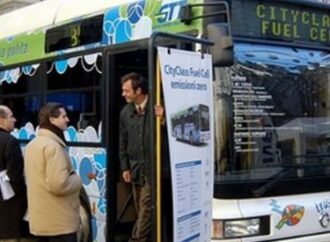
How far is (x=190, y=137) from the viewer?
446 centimetres

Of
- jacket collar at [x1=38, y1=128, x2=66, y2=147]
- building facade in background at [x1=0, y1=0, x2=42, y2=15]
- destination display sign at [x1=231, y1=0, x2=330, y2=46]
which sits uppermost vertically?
building facade in background at [x1=0, y1=0, x2=42, y2=15]

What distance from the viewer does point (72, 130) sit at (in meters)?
6.32

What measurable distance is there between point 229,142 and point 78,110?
1900mm

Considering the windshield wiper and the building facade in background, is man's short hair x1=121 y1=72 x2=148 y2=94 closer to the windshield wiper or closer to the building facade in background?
the windshield wiper

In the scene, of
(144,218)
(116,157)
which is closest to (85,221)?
(116,157)

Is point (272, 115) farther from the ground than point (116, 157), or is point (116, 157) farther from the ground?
point (272, 115)

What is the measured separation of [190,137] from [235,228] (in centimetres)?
91

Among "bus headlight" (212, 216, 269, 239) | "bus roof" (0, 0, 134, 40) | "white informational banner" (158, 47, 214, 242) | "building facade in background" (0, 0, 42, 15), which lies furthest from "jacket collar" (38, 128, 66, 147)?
"building facade in background" (0, 0, 42, 15)

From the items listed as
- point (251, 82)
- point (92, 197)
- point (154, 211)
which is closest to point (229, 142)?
point (251, 82)

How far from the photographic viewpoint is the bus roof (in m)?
6.40

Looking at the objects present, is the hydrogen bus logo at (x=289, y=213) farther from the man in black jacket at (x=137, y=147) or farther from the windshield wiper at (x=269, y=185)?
the man in black jacket at (x=137, y=147)

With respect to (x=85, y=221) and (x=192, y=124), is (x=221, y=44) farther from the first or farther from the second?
(x=85, y=221)

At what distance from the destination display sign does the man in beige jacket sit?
1631 millimetres

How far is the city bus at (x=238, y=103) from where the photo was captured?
4938mm
